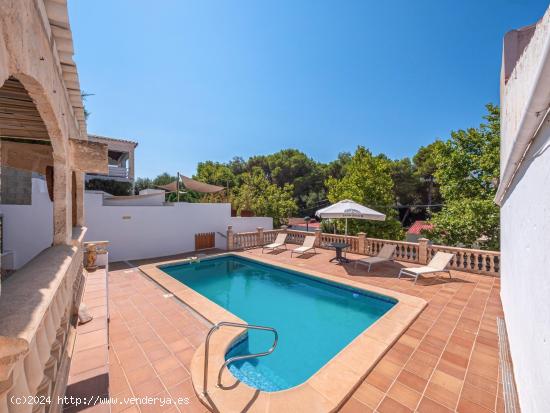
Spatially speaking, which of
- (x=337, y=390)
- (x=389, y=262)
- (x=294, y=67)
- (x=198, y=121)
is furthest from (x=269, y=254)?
(x=198, y=121)

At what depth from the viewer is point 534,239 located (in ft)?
8.18

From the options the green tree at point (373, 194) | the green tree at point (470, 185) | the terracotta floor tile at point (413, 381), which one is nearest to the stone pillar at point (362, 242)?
the green tree at point (470, 185)

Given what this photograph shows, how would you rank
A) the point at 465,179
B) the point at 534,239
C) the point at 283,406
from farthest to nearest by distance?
the point at 465,179
the point at 283,406
the point at 534,239

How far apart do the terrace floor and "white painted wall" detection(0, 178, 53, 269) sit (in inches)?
166

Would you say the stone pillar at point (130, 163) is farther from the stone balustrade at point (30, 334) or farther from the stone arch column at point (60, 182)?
the stone balustrade at point (30, 334)

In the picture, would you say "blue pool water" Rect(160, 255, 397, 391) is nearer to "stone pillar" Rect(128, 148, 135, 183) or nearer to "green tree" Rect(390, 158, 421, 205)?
"stone pillar" Rect(128, 148, 135, 183)

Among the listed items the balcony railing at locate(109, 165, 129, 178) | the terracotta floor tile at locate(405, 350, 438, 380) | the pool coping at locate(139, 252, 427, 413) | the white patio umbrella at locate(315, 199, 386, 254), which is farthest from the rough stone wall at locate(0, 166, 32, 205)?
the terracotta floor tile at locate(405, 350, 438, 380)

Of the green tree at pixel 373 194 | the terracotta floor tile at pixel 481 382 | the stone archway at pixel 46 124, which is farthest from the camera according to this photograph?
the green tree at pixel 373 194

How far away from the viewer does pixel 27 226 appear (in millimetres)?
8625

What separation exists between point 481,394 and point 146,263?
36.8 feet

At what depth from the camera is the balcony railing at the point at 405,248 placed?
28.6 ft

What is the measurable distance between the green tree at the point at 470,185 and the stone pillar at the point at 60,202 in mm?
16174

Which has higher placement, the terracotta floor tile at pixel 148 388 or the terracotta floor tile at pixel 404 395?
the terracotta floor tile at pixel 148 388

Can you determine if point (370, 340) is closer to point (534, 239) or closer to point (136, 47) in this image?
point (534, 239)
